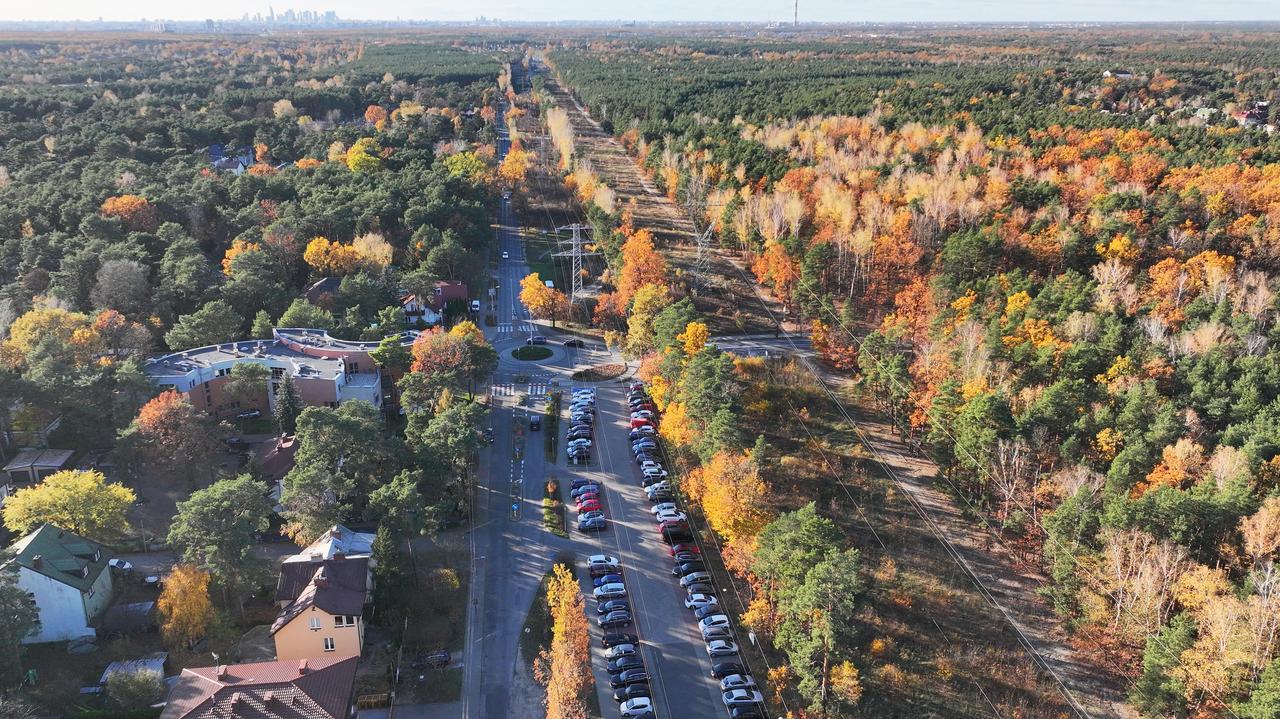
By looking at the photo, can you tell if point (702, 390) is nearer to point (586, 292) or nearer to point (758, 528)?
point (758, 528)

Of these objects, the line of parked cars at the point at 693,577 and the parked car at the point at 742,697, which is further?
the line of parked cars at the point at 693,577

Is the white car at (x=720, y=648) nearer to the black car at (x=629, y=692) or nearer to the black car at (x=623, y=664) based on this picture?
the black car at (x=623, y=664)

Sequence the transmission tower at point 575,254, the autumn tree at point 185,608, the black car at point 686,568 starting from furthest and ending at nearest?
the transmission tower at point 575,254 → the black car at point 686,568 → the autumn tree at point 185,608

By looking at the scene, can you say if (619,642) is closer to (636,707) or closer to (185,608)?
(636,707)

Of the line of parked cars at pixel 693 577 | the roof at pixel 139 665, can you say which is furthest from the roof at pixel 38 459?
the line of parked cars at pixel 693 577

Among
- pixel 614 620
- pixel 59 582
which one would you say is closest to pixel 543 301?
pixel 614 620

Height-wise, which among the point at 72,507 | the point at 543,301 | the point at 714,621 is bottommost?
the point at 714,621

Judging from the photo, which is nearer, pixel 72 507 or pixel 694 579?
pixel 72 507
